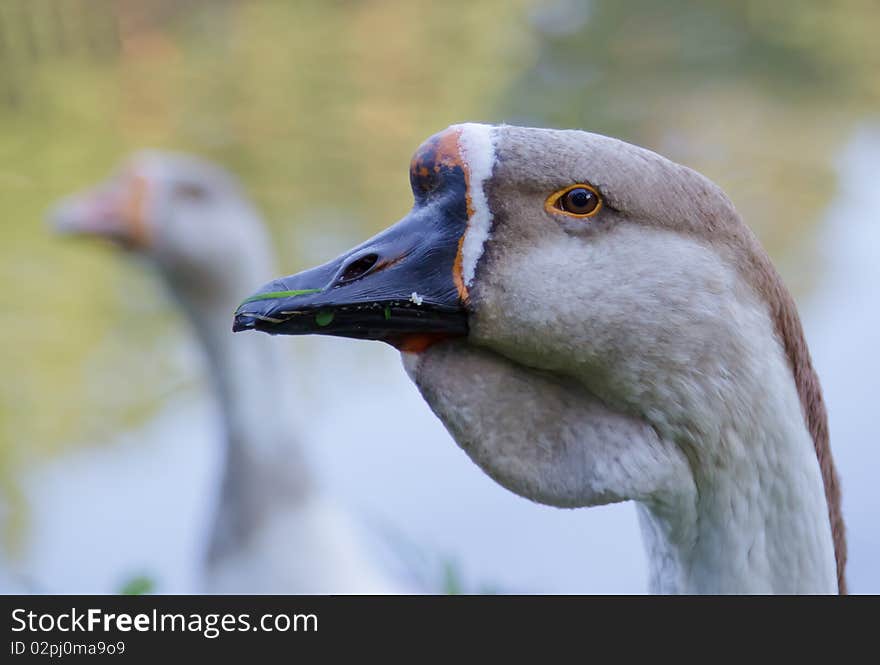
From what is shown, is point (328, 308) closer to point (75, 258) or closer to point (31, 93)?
point (75, 258)

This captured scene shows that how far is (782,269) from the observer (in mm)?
7879

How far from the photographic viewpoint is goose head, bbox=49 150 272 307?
442 cm

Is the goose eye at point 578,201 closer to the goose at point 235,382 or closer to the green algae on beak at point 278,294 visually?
the green algae on beak at point 278,294

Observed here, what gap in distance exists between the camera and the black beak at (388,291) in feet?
5.06

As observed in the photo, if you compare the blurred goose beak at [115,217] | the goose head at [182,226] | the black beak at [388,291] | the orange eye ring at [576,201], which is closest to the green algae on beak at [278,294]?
the black beak at [388,291]

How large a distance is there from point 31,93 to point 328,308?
9.11 meters

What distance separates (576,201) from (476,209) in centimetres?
14

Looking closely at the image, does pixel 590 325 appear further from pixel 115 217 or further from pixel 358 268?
pixel 115 217

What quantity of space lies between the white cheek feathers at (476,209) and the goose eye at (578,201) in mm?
96

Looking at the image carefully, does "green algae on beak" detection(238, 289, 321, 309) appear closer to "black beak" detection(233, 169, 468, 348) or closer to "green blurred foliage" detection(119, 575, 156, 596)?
"black beak" detection(233, 169, 468, 348)

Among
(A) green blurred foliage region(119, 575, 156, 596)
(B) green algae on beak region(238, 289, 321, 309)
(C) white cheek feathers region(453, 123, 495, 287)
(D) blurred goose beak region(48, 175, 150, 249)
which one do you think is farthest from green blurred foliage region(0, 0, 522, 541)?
(C) white cheek feathers region(453, 123, 495, 287)

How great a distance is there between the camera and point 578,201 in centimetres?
153

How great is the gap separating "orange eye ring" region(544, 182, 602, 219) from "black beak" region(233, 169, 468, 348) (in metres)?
0.13

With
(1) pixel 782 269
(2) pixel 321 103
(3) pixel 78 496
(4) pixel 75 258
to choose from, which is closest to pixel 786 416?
(3) pixel 78 496
